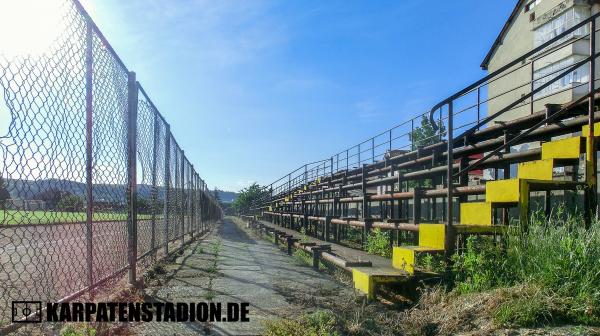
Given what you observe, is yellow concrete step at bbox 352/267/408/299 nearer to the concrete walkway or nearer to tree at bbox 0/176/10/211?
the concrete walkway

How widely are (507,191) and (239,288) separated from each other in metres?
3.04

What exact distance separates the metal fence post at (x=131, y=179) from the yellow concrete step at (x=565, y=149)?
4280 millimetres

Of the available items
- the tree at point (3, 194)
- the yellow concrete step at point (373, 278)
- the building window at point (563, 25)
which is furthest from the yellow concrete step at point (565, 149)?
the building window at point (563, 25)

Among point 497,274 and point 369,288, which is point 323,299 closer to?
point 369,288

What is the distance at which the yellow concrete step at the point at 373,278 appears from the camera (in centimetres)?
453

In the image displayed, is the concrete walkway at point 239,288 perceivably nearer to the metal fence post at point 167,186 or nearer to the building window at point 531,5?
the metal fence post at point 167,186

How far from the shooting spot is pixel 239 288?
17.6 ft

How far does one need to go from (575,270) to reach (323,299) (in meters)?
2.34

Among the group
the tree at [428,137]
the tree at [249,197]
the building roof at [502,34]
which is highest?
the building roof at [502,34]

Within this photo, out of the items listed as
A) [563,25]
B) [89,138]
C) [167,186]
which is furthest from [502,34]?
[89,138]

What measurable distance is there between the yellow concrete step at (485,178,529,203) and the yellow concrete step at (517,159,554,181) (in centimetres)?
48

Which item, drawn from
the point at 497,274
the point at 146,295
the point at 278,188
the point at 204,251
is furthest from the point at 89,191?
the point at 278,188

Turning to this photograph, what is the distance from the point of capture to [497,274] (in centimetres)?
385

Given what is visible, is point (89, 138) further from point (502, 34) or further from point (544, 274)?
point (502, 34)
